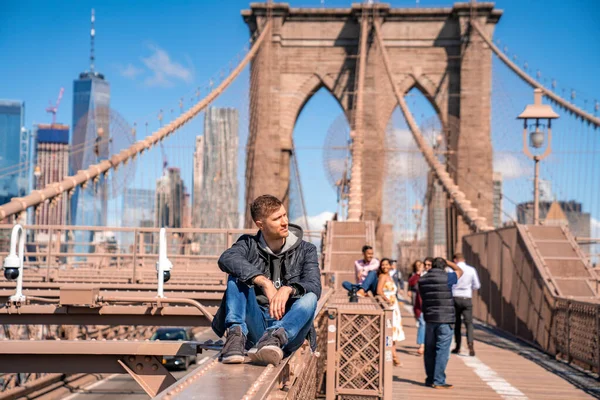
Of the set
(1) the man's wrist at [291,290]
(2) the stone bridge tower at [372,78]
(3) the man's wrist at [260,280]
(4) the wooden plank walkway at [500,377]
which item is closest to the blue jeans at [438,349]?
(4) the wooden plank walkway at [500,377]

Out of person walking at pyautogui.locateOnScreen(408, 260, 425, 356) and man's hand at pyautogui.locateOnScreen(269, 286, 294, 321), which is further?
person walking at pyautogui.locateOnScreen(408, 260, 425, 356)

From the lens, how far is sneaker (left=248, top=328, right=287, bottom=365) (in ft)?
13.6

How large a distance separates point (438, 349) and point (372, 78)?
32462mm

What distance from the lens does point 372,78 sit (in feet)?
136

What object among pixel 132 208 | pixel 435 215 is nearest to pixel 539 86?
pixel 132 208

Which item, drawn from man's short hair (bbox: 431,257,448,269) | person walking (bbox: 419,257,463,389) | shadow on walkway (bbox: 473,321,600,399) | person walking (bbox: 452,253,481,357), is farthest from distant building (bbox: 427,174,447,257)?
person walking (bbox: 419,257,463,389)

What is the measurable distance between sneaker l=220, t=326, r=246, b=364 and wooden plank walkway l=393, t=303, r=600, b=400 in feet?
17.9

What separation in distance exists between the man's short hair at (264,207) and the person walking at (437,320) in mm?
5367

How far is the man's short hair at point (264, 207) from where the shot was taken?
16.3 ft

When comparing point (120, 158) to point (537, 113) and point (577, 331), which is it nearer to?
point (537, 113)

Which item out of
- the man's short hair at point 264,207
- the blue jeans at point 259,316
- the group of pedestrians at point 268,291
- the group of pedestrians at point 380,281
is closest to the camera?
the group of pedestrians at point 268,291

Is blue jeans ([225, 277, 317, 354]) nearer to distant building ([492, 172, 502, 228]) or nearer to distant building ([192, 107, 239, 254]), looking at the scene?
distant building ([192, 107, 239, 254])

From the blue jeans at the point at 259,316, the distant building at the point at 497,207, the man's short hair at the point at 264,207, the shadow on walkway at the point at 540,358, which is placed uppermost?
the distant building at the point at 497,207

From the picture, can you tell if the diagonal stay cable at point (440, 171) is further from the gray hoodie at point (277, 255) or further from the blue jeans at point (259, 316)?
the blue jeans at point (259, 316)
